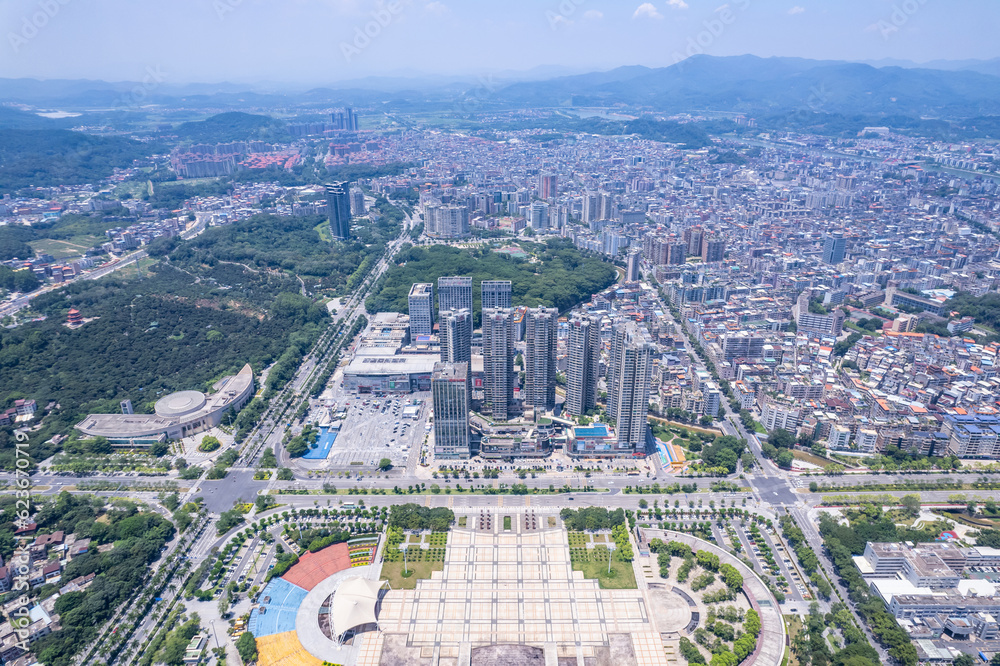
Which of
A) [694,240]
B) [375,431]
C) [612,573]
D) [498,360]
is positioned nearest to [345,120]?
[694,240]

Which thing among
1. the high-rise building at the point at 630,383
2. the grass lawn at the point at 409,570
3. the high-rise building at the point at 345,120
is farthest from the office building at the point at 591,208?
the high-rise building at the point at 345,120

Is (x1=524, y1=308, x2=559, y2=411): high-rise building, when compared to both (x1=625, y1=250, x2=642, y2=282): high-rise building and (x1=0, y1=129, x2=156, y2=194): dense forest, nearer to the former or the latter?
(x1=625, y1=250, x2=642, y2=282): high-rise building

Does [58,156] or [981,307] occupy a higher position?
[58,156]

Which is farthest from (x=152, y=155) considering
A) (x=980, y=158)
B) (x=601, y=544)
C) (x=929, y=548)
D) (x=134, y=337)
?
(x=980, y=158)

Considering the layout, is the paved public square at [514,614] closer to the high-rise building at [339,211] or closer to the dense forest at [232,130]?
the high-rise building at [339,211]

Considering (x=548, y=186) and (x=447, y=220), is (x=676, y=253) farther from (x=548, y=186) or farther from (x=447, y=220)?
(x=548, y=186)

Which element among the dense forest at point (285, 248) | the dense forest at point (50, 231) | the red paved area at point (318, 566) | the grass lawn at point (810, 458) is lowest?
the red paved area at point (318, 566)

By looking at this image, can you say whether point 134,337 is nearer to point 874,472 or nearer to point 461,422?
point 461,422
